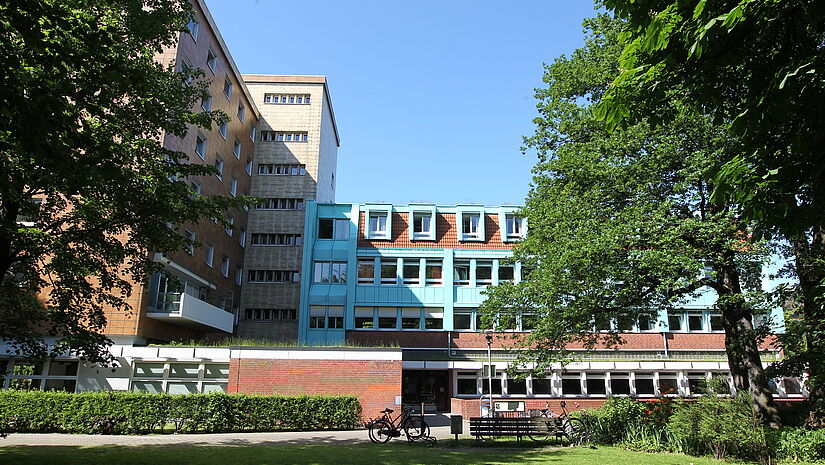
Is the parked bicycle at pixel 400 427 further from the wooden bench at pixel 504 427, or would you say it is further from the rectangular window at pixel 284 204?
the rectangular window at pixel 284 204

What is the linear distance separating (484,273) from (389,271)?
6203mm

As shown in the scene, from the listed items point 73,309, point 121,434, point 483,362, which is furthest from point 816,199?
point 483,362

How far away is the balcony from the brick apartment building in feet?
0.22

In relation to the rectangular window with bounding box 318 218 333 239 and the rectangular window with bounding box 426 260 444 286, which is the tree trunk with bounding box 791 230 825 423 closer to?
the rectangular window with bounding box 426 260 444 286

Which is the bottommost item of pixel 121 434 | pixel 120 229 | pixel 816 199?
pixel 121 434

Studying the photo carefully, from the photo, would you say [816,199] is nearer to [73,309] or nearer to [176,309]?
[73,309]

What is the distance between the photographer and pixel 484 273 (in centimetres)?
3628

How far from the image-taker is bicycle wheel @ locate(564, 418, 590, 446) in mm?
15797

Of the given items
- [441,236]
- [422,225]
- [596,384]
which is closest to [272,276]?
[422,225]

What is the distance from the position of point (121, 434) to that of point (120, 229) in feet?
26.7

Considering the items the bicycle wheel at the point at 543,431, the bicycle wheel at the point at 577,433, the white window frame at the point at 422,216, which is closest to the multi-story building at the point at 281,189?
the white window frame at the point at 422,216

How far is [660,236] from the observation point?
48.6 feet

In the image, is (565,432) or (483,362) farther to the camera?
(483,362)

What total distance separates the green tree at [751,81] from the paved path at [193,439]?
42.2 feet
